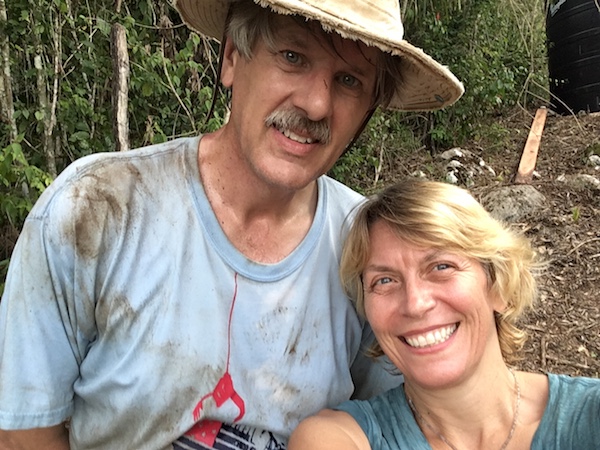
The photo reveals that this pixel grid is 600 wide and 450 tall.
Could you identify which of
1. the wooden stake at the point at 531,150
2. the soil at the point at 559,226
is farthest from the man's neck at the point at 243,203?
the wooden stake at the point at 531,150

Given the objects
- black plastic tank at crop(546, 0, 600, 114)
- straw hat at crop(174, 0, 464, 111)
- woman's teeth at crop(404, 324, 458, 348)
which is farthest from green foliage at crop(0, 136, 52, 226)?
black plastic tank at crop(546, 0, 600, 114)

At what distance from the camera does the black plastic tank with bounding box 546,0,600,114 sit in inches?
259

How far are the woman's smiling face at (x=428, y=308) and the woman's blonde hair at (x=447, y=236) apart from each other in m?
0.03

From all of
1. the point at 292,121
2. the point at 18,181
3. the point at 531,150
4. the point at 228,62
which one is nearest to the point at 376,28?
the point at 292,121

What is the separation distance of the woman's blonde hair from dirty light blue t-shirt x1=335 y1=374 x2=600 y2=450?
0.25 metres

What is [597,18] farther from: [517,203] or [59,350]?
[59,350]

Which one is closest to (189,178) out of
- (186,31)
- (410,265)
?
(410,265)

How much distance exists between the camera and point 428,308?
1.56 metres

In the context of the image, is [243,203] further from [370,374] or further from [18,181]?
[18,181]

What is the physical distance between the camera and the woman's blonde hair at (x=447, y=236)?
63.5 inches

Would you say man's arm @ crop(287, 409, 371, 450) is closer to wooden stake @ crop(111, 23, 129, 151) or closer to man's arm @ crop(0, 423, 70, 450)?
man's arm @ crop(0, 423, 70, 450)

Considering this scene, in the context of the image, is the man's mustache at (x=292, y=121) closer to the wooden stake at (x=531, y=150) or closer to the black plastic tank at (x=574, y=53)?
the wooden stake at (x=531, y=150)

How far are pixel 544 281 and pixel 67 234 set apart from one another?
339 centimetres

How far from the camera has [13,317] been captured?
1.43 metres
